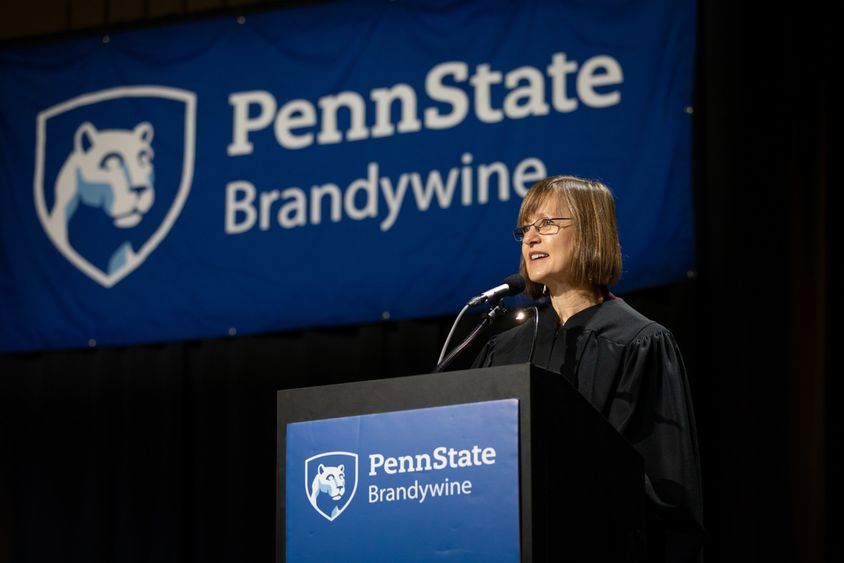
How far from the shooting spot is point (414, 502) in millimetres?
1963

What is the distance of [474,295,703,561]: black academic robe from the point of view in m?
2.40

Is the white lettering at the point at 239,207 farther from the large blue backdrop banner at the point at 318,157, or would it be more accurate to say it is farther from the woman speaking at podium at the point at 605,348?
the woman speaking at podium at the point at 605,348

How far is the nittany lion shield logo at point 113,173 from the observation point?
5.40 meters

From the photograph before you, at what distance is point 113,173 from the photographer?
552 centimetres

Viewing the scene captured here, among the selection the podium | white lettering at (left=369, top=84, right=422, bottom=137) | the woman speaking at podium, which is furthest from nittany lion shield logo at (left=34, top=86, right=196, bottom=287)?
the podium

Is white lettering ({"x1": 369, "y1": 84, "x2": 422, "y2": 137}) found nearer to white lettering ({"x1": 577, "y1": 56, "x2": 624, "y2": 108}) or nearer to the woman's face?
white lettering ({"x1": 577, "y1": 56, "x2": 624, "y2": 108})

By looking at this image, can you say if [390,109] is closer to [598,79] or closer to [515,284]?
[598,79]

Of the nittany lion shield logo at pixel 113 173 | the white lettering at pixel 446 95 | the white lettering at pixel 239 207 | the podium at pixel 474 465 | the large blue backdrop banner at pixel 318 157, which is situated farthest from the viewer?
the nittany lion shield logo at pixel 113 173

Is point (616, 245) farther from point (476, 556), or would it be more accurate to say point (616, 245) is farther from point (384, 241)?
point (384, 241)

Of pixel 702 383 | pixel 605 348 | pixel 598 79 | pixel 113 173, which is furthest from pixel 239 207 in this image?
pixel 605 348

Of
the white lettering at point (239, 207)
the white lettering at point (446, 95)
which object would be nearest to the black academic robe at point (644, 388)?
the white lettering at point (446, 95)

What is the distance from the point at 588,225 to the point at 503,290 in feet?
1.04

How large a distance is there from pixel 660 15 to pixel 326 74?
1.31 meters

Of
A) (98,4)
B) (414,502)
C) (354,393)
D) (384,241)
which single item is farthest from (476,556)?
(98,4)
